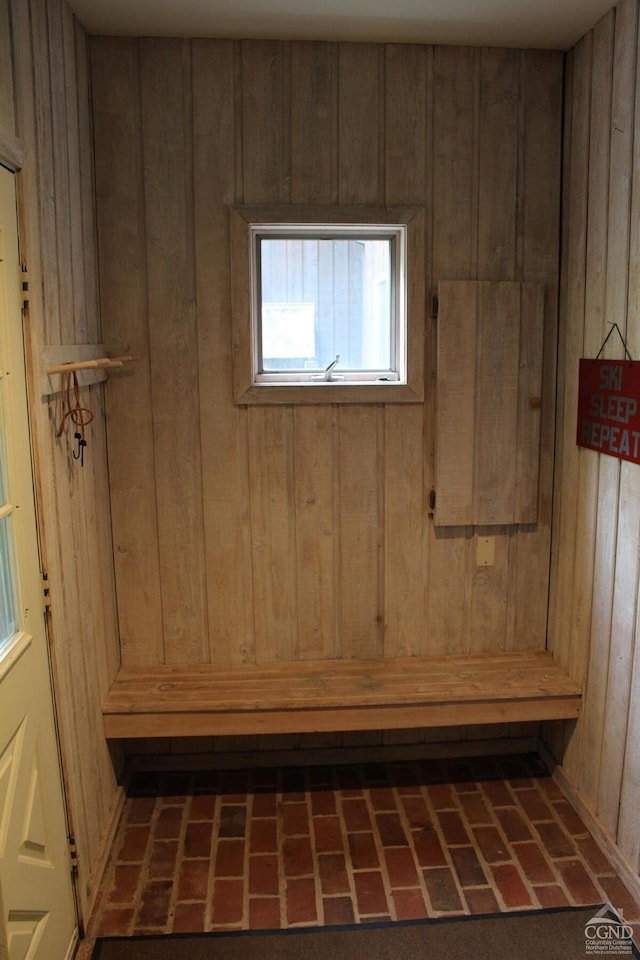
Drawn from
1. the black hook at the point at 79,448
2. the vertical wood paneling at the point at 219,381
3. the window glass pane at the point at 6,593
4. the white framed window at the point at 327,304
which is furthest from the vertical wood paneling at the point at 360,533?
the window glass pane at the point at 6,593

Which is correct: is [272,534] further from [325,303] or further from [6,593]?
[6,593]

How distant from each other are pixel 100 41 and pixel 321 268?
1133 millimetres

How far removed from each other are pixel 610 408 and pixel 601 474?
0.81 feet

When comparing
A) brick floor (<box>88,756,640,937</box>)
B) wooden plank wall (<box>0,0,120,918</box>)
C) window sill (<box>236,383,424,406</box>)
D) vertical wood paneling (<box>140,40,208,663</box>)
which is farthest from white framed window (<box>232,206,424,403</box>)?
brick floor (<box>88,756,640,937</box>)

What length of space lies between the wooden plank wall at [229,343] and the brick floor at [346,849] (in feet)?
1.74

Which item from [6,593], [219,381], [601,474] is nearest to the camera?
[6,593]

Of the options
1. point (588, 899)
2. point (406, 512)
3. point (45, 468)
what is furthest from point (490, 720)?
point (45, 468)

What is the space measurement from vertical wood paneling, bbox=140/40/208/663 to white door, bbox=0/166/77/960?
0.93 m

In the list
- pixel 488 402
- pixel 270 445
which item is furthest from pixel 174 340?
pixel 488 402

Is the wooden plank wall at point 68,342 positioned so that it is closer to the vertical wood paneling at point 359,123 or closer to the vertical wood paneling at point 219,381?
the vertical wood paneling at point 219,381

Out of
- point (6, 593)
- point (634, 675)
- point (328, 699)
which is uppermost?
point (6, 593)

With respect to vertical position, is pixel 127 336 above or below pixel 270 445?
above

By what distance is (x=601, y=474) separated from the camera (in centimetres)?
266

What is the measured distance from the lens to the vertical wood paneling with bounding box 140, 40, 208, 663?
2.79 metres
